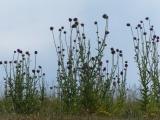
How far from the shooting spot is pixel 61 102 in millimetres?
10008

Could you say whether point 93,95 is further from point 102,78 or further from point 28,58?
point 28,58

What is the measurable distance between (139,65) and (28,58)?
2651mm

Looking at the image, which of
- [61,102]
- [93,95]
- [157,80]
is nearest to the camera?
[93,95]

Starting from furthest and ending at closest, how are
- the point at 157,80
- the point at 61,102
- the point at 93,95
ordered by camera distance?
the point at 157,80, the point at 61,102, the point at 93,95

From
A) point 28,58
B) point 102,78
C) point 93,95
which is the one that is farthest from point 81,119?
point 28,58

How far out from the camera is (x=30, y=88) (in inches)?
397

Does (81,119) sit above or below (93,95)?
below

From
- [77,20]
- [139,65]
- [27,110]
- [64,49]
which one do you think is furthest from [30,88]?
[139,65]

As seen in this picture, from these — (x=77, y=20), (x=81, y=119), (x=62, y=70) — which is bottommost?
(x=81, y=119)

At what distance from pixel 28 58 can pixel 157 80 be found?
318cm

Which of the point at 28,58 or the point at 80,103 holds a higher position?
the point at 28,58

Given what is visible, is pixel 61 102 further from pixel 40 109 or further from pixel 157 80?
pixel 157 80

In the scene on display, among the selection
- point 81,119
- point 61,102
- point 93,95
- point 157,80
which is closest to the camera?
point 81,119

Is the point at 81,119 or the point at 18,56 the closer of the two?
the point at 81,119
